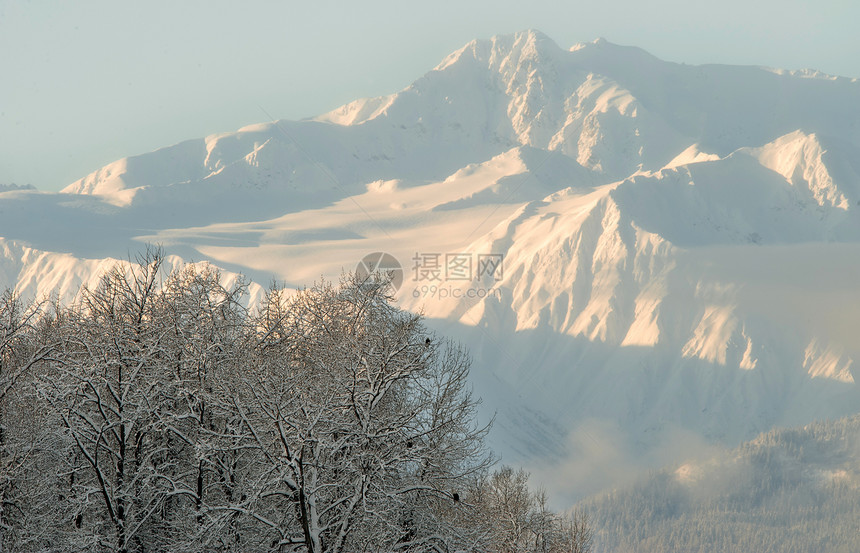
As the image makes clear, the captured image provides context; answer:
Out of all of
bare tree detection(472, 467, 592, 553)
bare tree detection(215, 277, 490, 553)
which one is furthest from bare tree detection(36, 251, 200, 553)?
bare tree detection(472, 467, 592, 553)

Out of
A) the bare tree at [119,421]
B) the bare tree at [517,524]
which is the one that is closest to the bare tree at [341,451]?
the bare tree at [119,421]

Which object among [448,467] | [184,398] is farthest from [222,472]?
[448,467]

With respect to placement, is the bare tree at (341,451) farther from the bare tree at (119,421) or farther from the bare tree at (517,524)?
the bare tree at (517,524)

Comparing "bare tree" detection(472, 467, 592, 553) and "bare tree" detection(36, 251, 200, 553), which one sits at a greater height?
"bare tree" detection(36, 251, 200, 553)

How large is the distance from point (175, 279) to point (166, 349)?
7.50 metres

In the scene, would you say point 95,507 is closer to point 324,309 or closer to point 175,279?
point 175,279

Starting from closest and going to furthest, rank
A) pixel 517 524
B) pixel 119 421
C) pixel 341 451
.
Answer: pixel 119 421, pixel 341 451, pixel 517 524

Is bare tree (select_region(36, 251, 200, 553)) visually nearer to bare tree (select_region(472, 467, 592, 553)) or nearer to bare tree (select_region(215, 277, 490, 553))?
bare tree (select_region(215, 277, 490, 553))

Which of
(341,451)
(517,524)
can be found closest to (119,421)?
(341,451)

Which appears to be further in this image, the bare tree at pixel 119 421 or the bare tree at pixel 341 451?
the bare tree at pixel 119 421

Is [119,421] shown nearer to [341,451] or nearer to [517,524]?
[341,451]

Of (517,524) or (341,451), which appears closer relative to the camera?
(341,451)

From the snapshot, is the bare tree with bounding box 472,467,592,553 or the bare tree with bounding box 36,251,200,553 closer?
the bare tree with bounding box 36,251,200,553

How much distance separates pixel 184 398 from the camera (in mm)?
28562
